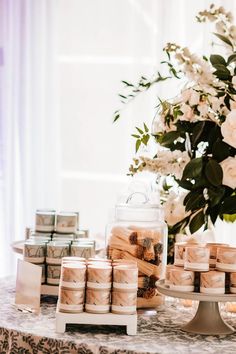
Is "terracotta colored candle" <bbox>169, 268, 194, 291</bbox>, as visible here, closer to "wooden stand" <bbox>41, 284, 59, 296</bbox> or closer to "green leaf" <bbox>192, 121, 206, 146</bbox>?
"green leaf" <bbox>192, 121, 206, 146</bbox>

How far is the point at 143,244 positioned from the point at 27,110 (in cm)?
243

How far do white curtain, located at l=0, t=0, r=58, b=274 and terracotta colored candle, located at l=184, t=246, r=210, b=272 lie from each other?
8.24 feet

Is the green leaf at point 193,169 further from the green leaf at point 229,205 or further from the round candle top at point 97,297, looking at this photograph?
the round candle top at point 97,297

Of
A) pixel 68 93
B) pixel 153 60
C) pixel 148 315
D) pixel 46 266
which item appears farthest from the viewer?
pixel 68 93

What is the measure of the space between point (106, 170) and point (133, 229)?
2.18 meters

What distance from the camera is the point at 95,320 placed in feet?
5.60

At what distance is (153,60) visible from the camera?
12.9 ft

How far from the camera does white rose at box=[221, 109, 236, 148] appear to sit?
1678mm

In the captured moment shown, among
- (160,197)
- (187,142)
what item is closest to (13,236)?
(160,197)

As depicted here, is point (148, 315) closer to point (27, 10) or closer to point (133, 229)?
point (133, 229)

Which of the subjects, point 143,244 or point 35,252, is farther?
point 35,252

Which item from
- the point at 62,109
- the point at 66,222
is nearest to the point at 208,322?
the point at 66,222

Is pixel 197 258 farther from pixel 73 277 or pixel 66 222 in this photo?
pixel 66 222

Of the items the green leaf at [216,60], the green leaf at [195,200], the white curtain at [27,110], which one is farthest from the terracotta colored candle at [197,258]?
the white curtain at [27,110]
